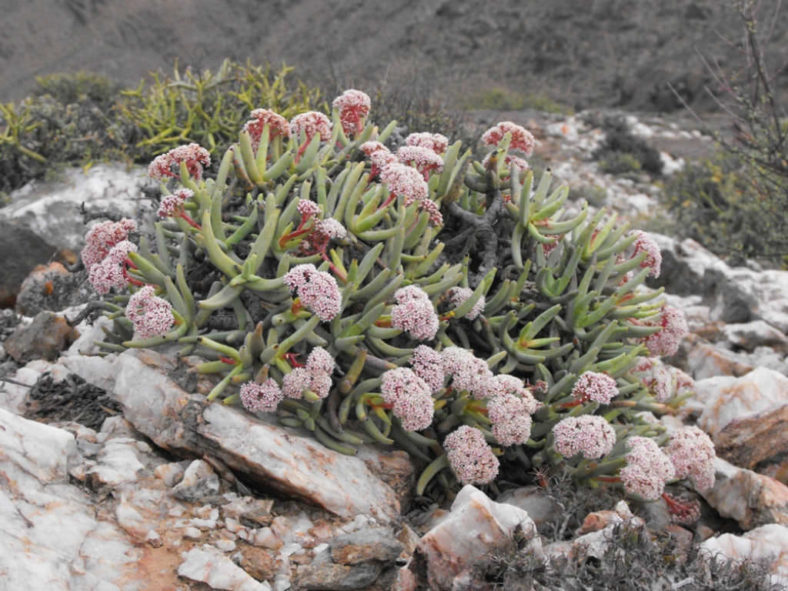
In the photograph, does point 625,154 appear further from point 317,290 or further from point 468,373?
point 317,290

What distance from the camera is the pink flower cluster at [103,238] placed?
4.37 metres

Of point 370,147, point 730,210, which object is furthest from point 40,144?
point 730,210

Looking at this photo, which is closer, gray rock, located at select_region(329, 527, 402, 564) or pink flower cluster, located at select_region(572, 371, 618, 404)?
gray rock, located at select_region(329, 527, 402, 564)

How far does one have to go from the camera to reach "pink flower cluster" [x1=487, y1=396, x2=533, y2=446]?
3.91 m

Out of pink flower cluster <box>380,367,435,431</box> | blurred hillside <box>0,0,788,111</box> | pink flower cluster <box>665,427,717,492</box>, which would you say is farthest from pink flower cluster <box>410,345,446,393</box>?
blurred hillside <box>0,0,788,111</box>

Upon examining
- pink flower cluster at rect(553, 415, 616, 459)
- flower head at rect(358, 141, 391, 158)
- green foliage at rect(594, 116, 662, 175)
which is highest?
flower head at rect(358, 141, 391, 158)

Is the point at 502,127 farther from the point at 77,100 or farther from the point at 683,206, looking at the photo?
the point at 683,206

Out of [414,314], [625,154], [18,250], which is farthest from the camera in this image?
[625,154]

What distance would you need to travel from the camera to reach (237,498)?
3664mm

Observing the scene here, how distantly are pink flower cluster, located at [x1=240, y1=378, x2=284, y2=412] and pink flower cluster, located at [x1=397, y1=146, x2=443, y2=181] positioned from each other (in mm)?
1798

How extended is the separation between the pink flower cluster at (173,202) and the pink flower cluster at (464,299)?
161 centimetres

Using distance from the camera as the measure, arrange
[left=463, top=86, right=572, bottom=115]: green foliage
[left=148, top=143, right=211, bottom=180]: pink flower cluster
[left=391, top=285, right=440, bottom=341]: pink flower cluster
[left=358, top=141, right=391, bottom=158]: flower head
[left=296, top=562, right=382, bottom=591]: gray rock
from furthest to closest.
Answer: [left=463, top=86, right=572, bottom=115]: green foliage → [left=358, top=141, right=391, bottom=158]: flower head → [left=148, top=143, right=211, bottom=180]: pink flower cluster → [left=391, top=285, right=440, bottom=341]: pink flower cluster → [left=296, top=562, right=382, bottom=591]: gray rock

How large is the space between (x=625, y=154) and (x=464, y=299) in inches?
561

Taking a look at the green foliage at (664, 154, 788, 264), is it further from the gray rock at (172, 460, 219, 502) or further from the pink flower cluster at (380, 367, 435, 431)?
the gray rock at (172, 460, 219, 502)
